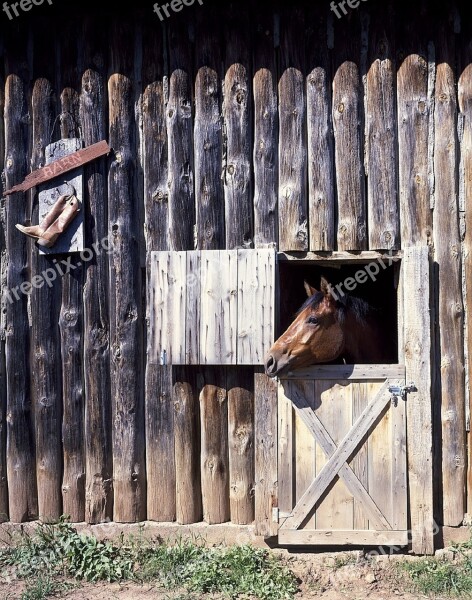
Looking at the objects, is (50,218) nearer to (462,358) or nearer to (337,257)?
(337,257)

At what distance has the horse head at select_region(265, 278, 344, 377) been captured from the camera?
4544 millimetres

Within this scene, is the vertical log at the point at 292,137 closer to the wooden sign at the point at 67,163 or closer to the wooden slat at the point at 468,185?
the wooden slat at the point at 468,185

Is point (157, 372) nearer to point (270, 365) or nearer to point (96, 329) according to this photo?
point (96, 329)

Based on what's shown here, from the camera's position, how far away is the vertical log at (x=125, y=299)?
5.01 m

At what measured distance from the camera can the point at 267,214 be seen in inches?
193

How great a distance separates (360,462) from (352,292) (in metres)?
2.67

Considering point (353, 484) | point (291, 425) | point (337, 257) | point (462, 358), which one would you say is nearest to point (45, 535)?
point (291, 425)

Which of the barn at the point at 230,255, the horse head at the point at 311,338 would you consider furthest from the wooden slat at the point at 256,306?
the horse head at the point at 311,338

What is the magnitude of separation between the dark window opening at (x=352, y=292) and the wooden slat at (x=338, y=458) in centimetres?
125

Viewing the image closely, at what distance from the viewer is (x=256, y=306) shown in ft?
15.6

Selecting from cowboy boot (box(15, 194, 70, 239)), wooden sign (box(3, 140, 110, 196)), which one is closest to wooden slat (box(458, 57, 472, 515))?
wooden sign (box(3, 140, 110, 196))

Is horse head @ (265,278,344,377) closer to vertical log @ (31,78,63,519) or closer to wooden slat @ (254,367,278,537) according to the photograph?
wooden slat @ (254,367,278,537)

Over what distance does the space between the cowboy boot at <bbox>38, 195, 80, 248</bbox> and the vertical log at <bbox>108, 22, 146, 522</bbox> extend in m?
0.30

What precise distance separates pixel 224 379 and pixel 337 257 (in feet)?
4.58
